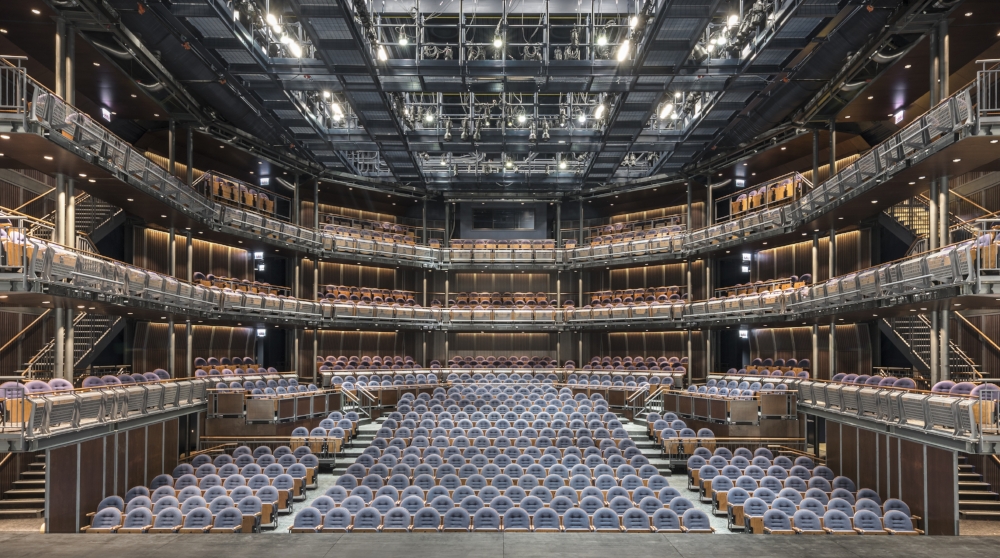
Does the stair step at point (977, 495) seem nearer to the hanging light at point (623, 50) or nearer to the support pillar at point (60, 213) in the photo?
the hanging light at point (623, 50)

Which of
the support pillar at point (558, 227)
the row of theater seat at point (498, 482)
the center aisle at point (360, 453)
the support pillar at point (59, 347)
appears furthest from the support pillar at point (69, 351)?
the support pillar at point (558, 227)

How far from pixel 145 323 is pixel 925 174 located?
82.0ft

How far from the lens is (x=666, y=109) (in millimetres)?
27359

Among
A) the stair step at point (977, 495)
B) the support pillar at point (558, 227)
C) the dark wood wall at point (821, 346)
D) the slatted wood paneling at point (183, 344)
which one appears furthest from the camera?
the support pillar at point (558, 227)

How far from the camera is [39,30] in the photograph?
55.1 ft

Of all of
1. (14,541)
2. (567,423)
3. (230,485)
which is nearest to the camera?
(14,541)

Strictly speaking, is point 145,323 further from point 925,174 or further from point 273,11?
point 925,174

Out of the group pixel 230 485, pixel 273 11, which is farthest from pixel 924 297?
pixel 273 11

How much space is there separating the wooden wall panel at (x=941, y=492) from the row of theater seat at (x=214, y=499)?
41.8ft

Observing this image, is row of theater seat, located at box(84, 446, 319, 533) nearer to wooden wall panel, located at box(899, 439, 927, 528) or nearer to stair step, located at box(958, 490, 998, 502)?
wooden wall panel, located at box(899, 439, 927, 528)

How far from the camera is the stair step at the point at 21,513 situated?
15.2 meters

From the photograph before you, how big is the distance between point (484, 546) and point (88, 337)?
Result: 20.3 m

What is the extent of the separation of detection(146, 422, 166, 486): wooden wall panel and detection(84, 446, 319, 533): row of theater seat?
3.47 feet

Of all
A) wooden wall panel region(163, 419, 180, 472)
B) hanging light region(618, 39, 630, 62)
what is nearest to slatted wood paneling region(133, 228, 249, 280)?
wooden wall panel region(163, 419, 180, 472)
